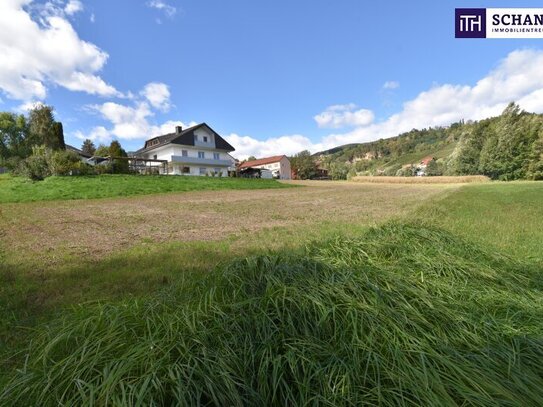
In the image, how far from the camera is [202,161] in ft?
159

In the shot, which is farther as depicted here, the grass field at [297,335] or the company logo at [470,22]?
the company logo at [470,22]

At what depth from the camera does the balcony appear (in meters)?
45.4

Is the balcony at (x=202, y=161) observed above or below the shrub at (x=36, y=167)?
above

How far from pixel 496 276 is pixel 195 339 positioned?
10.9 feet

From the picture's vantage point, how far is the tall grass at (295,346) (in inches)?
56.2

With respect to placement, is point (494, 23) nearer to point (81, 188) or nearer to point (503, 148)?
point (81, 188)

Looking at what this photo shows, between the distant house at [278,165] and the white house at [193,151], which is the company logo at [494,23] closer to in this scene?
the white house at [193,151]

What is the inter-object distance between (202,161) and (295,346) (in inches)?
1928

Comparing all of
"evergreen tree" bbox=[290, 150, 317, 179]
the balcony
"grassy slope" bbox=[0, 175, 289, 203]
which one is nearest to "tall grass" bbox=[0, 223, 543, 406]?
"grassy slope" bbox=[0, 175, 289, 203]

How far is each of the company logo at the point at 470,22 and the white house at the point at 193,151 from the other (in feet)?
133

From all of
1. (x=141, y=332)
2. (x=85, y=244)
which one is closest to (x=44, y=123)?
(x=85, y=244)

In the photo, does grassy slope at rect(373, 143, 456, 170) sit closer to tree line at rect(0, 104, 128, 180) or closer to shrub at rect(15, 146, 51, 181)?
tree line at rect(0, 104, 128, 180)

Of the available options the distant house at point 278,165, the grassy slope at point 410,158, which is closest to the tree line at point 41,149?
the distant house at point 278,165

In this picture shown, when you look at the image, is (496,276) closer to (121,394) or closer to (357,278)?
(357,278)
